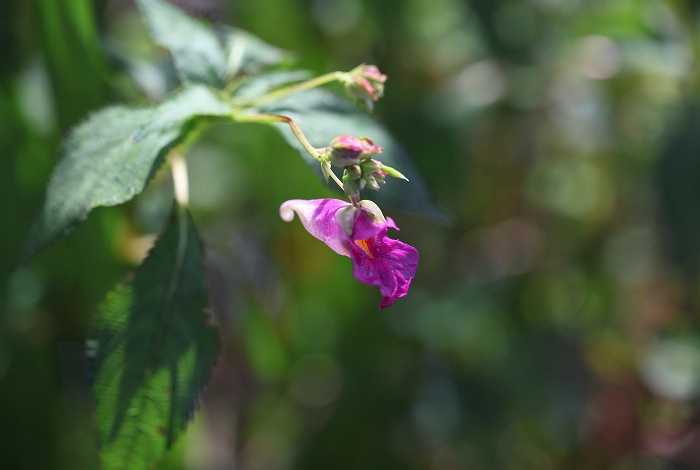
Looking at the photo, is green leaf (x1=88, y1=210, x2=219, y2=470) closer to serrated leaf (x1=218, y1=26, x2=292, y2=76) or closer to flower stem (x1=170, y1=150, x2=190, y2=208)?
flower stem (x1=170, y1=150, x2=190, y2=208)

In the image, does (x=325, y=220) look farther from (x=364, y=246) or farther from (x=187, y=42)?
(x=187, y=42)

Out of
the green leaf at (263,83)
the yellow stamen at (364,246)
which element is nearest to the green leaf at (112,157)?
the green leaf at (263,83)

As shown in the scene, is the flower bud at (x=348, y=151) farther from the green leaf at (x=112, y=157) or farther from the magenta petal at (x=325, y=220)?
the green leaf at (x=112, y=157)

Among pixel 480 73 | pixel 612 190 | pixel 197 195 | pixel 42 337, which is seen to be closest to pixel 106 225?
pixel 42 337

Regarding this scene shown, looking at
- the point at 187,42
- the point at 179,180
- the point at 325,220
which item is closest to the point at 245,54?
the point at 187,42

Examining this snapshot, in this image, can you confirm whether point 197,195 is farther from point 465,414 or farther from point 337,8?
point 465,414
